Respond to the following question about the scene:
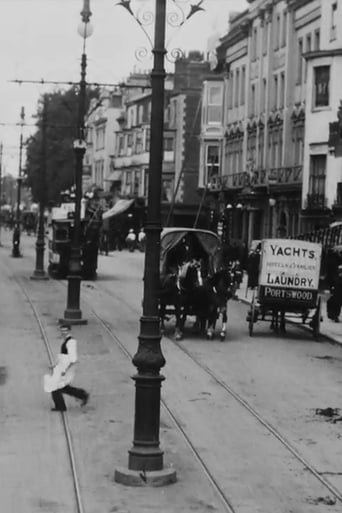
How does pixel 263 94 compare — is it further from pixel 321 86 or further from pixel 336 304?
pixel 336 304

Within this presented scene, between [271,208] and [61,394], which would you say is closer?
[61,394]

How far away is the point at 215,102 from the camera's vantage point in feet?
243

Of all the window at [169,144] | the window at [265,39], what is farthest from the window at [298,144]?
the window at [169,144]

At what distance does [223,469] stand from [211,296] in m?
13.7

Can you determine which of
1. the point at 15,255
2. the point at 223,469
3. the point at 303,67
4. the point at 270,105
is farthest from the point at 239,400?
the point at 15,255

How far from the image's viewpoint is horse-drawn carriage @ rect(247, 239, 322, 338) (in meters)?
28.1

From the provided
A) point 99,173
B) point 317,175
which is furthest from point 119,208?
point 317,175

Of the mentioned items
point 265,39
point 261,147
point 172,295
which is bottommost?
point 172,295

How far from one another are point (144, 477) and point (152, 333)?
150cm

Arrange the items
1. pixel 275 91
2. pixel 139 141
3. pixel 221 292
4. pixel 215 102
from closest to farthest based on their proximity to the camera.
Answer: pixel 221 292
pixel 275 91
pixel 215 102
pixel 139 141

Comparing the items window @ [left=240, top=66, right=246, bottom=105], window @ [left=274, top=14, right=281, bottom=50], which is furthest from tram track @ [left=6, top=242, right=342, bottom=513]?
window @ [left=240, top=66, right=246, bottom=105]

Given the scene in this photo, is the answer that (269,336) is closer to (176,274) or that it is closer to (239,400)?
(176,274)

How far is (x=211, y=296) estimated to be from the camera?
27375mm

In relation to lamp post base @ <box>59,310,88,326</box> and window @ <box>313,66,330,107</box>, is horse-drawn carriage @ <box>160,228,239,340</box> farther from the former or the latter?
window @ <box>313,66,330,107</box>
